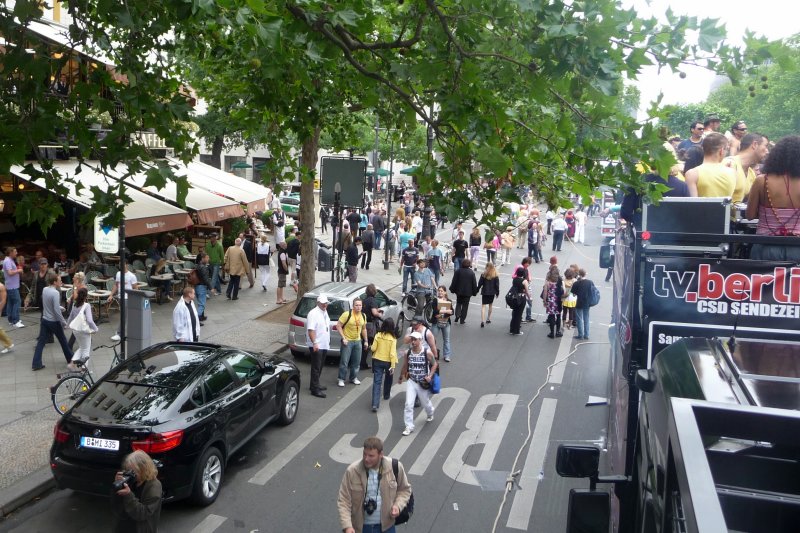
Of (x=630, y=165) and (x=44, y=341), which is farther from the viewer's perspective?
(x=44, y=341)

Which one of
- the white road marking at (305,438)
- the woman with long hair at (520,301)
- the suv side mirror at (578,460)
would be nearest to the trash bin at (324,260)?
the woman with long hair at (520,301)

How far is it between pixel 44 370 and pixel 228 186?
12.4 meters

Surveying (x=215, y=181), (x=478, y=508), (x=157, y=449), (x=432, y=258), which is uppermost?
(x=215, y=181)

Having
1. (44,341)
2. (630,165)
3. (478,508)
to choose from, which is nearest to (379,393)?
(478,508)

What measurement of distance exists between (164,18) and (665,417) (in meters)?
6.72

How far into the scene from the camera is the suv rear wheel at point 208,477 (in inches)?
319

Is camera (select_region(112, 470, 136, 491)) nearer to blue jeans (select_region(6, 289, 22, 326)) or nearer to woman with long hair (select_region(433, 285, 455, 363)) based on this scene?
woman with long hair (select_region(433, 285, 455, 363))

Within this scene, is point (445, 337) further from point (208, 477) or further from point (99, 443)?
point (99, 443)

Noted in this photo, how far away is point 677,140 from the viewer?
37.3 feet

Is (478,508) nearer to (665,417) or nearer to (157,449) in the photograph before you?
(157,449)

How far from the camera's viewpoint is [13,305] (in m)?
15.2

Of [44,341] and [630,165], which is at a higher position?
[630,165]

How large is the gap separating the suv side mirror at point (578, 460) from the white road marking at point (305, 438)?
18.7 ft

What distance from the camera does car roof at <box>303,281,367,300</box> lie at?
14414 mm
